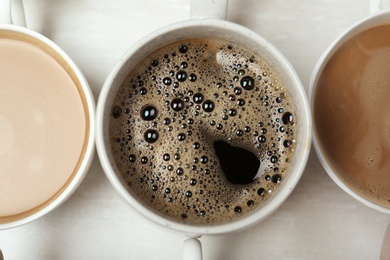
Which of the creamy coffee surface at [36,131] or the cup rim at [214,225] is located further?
the creamy coffee surface at [36,131]

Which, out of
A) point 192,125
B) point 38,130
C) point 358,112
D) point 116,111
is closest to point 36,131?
point 38,130

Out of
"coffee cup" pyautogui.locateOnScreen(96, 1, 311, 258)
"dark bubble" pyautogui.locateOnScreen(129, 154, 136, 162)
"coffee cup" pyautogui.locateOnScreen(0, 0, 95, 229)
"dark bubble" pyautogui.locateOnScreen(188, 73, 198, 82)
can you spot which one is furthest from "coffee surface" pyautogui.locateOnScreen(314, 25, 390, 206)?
"coffee cup" pyautogui.locateOnScreen(0, 0, 95, 229)

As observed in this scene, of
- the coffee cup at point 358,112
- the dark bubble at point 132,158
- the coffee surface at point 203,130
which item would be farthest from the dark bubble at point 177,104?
the coffee cup at point 358,112

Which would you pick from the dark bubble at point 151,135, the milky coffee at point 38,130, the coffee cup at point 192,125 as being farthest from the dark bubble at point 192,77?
the milky coffee at point 38,130

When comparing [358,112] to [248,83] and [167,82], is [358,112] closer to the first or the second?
[248,83]

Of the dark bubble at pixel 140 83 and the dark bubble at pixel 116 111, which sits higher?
the dark bubble at pixel 140 83

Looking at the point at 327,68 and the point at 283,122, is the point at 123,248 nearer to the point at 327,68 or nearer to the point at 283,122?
the point at 283,122

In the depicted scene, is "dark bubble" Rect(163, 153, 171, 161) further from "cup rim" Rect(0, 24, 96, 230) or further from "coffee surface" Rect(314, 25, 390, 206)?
"coffee surface" Rect(314, 25, 390, 206)

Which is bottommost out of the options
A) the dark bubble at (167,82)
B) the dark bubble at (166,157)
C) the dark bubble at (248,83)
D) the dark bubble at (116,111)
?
the dark bubble at (166,157)

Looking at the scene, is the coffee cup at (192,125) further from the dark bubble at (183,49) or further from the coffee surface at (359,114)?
the coffee surface at (359,114)
